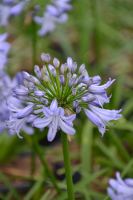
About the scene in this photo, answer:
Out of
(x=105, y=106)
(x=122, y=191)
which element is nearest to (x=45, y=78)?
(x=122, y=191)

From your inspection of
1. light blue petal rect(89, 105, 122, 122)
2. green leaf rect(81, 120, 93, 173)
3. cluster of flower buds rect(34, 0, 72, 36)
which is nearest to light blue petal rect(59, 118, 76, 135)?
light blue petal rect(89, 105, 122, 122)

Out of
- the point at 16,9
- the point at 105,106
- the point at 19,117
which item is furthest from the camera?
the point at 105,106

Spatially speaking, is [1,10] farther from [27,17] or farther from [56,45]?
[56,45]

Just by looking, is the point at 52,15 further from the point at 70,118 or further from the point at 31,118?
the point at 70,118

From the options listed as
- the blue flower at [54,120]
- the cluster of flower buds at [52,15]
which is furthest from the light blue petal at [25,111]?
the cluster of flower buds at [52,15]

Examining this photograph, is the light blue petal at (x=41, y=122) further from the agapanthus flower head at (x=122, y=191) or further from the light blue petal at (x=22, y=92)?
the agapanthus flower head at (x=122, y=191)

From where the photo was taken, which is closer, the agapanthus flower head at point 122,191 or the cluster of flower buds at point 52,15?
the agapanthus flower head at point 122,191
